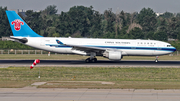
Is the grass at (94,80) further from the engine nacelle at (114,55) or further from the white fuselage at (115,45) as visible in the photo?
the white fuselage at (115,45)

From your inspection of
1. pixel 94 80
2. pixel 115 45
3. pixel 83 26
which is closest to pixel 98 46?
pixel 115 45

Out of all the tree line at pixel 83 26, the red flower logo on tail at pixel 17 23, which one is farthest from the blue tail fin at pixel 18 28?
the tree line at pixel 83 26

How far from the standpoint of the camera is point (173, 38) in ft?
319

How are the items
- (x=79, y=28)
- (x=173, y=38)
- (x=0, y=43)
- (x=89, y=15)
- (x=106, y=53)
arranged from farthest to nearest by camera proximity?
(x=89, y=15) < (x=79, y=28) < (x=173, y=38) < (x=0, y=43) < (x=106, y=53)

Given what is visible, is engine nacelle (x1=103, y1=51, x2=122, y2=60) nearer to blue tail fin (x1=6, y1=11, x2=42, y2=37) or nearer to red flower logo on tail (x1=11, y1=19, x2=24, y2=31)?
blue tail fin (x1=6, y1=11, x2=42, y2=37)

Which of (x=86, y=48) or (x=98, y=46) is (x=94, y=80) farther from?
(x=98, y=46)

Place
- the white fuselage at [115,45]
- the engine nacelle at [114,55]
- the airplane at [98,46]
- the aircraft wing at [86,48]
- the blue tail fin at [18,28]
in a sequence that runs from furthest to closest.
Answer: the blue tail fin at [18,28]
the white fuselage at [115,45]
the airplane at [98,46]
the aircraft wing at [86,48]
the engine nacelle at [114,55]
